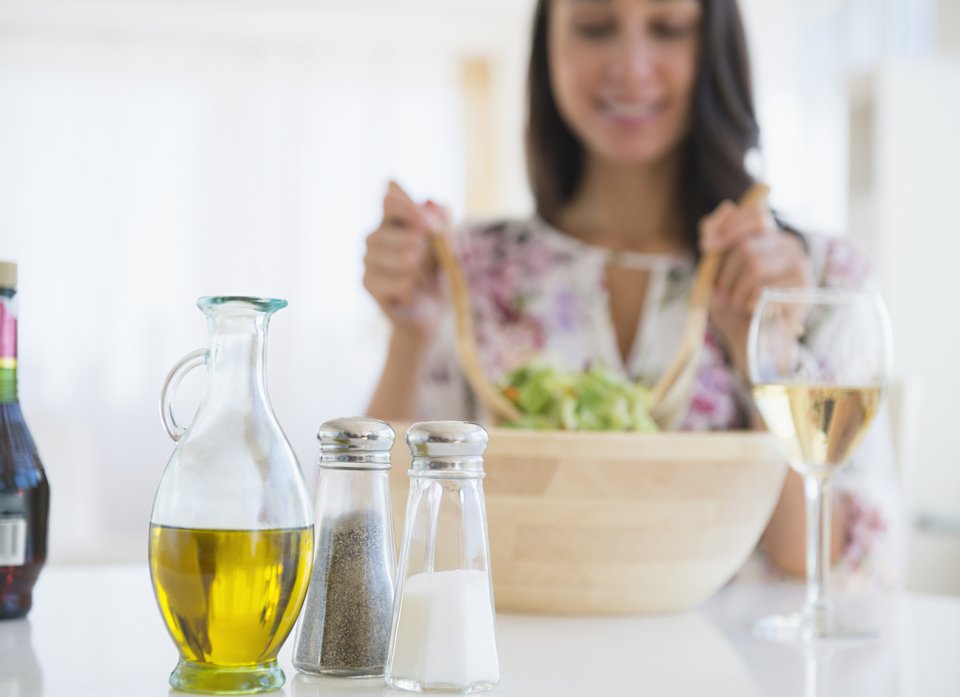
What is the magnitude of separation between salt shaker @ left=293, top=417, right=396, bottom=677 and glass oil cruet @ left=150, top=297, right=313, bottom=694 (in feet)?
0.10

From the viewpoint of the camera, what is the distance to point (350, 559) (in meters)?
0.62

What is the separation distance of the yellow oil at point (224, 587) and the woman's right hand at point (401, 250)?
67 centimetres

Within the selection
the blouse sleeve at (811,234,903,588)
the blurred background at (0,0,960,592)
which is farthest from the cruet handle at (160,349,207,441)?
the blurred background at (0,0,960,592)

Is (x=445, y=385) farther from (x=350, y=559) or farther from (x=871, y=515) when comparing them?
(x=350, y=559)

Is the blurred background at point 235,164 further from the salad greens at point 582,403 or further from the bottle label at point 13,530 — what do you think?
the bottle label at point 13,530

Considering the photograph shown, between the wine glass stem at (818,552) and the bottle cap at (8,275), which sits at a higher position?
the bottle cap at (8,275)

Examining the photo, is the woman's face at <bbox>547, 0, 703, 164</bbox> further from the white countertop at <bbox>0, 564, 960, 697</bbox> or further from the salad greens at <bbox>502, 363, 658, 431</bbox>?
the white countertop at <bbox>0, 564, 960, 697</bbox>

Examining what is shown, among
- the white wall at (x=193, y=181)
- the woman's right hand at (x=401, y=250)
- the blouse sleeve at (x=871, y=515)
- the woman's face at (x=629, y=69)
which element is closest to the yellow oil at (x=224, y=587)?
the woman's right hand at (x=401, y=250)

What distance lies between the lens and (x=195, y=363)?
2.03 ft

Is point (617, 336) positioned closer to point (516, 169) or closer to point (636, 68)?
point (636, 68)

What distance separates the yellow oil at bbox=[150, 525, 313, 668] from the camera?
21.6 inches

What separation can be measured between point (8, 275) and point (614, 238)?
1184 millimetres

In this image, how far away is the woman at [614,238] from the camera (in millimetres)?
1387

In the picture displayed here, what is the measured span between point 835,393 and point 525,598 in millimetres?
275
